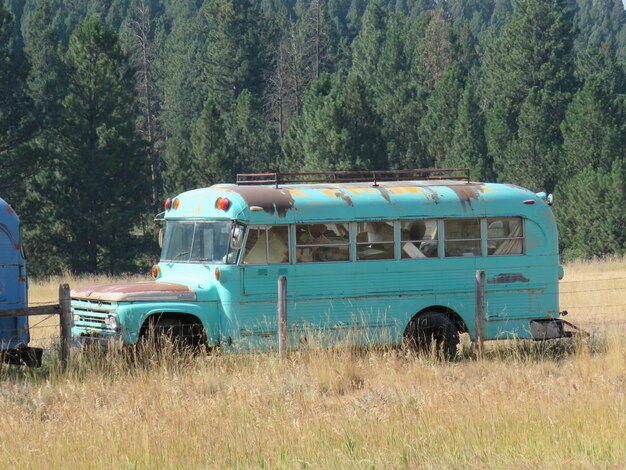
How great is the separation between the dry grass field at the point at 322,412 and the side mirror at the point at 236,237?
1375 millimetres

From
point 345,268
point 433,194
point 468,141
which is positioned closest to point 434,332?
point 345,268

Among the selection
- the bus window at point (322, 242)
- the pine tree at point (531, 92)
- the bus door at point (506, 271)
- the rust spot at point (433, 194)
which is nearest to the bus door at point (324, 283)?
the bus window at point (322, 242)

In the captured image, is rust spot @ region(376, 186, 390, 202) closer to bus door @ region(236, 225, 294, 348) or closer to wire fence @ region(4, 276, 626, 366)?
bus door @ region(236, 225, 294, 348)

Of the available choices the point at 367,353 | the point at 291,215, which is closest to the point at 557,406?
the point at 367,353

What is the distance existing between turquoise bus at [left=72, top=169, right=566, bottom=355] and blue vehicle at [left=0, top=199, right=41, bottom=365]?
637mm

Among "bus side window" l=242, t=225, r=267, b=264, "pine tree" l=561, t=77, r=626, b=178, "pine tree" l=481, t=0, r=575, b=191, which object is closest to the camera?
"bus side window" l=242, t=225, r=267, b=264

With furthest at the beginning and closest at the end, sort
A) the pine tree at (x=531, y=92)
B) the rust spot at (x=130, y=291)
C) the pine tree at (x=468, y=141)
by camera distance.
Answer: the pine tree at (x=468, y=141) < the pine tree at (x=531, y=92) < the rust spot at (x=130, y=291)

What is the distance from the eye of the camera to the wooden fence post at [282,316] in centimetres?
1326

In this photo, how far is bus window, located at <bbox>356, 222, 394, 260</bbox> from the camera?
14.3m

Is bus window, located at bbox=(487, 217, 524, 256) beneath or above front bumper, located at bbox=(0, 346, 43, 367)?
above

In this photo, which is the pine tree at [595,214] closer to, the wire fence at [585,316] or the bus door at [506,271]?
the wire fence at [585,316]

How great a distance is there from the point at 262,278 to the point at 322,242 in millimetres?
932

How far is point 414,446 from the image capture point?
8.20m

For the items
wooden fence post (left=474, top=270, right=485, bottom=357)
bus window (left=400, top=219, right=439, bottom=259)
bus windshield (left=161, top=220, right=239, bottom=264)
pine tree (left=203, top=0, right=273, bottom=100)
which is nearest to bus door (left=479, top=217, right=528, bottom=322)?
wooden fence post (left=474, top=270, right=485, bottom=357)
